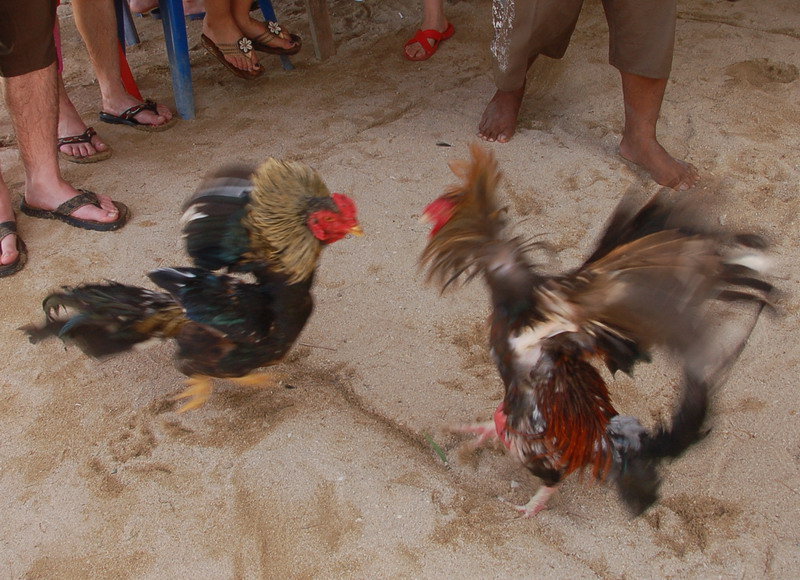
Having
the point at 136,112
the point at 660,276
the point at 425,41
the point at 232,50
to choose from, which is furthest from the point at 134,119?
the point at 660,276

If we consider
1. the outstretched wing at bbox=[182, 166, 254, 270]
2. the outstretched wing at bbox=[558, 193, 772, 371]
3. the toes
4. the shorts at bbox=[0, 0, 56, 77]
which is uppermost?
the shorts at bbox=[0, 0, 56, 77]

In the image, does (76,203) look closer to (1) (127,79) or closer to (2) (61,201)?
(2) (61,201)

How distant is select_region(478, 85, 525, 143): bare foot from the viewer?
12.4ft

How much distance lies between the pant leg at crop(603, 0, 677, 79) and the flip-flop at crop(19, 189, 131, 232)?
2648 mm

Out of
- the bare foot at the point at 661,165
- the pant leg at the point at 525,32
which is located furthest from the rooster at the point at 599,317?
the pant leg at the point at 525,32

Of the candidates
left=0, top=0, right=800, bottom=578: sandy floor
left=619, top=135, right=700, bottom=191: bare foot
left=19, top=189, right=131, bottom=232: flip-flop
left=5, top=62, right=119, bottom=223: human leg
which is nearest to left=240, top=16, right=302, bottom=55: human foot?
left=0, top=0, right=800, bottom=578: sandy floor

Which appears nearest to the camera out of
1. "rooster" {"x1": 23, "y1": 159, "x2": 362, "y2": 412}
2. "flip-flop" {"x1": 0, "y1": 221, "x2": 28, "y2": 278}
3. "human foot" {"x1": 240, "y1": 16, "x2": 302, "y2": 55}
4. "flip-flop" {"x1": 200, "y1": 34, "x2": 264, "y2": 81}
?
"rooster" {"x1": 23, "y1": 159, "x2": 362, "y2": 412}

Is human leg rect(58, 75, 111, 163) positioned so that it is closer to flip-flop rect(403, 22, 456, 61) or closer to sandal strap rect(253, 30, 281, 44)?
sandal strap rect(253, 30, 281, 44)

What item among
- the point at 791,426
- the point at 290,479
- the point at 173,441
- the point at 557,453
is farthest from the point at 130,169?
the point at 791,426

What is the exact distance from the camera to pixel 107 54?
3953mm

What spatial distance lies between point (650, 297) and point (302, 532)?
1.28 metres

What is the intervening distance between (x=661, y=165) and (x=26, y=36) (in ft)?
10.1

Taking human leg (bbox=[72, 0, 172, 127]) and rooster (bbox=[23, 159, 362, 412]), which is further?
human leg (bbox=[72, 0, 172, 127])

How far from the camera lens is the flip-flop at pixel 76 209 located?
129 inches
